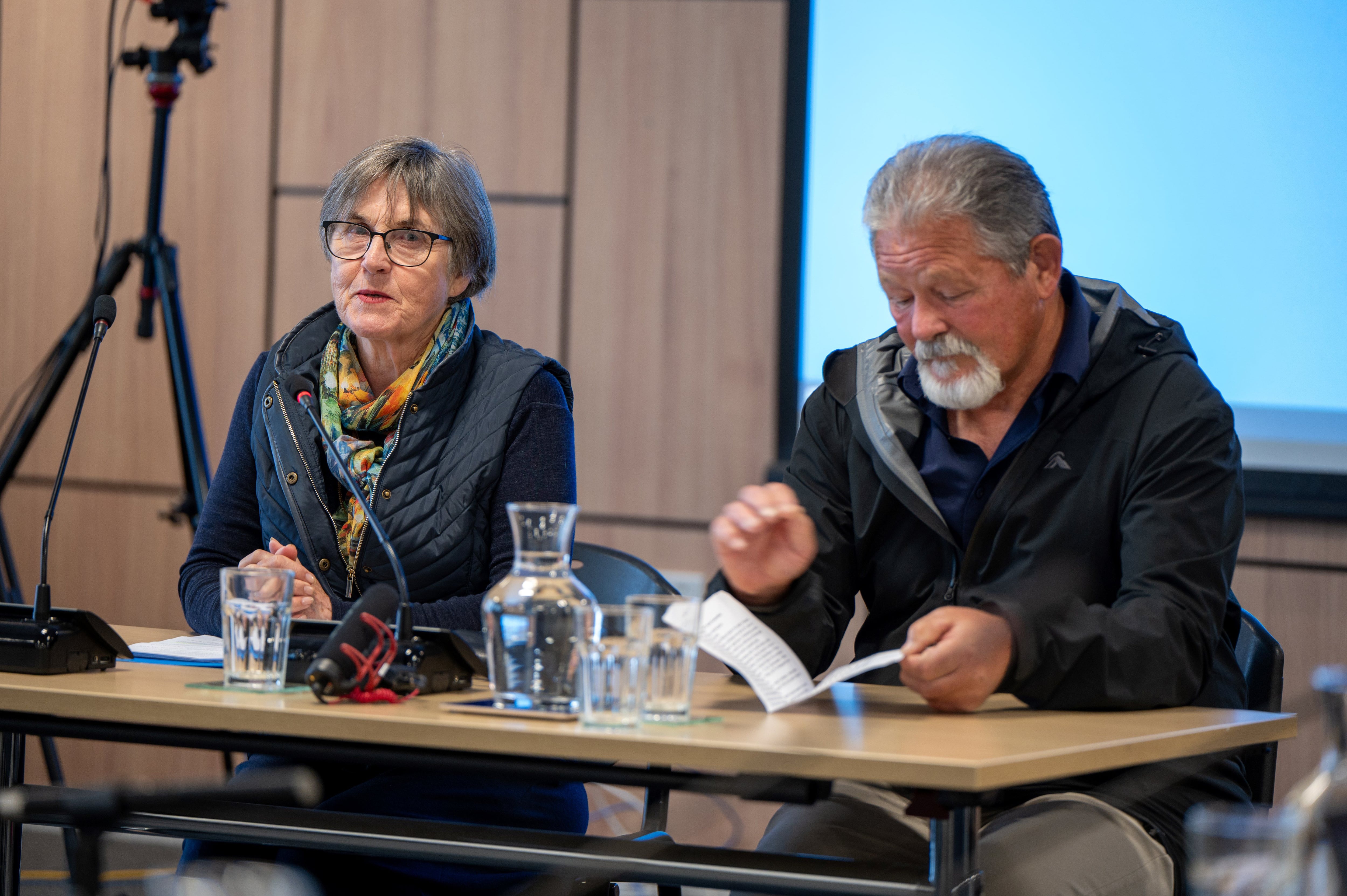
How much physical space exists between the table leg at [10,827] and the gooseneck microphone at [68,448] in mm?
161

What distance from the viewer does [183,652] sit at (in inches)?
65.8

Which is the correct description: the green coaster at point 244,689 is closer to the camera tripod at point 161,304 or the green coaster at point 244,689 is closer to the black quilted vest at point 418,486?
the black quilted vest at point 418,486

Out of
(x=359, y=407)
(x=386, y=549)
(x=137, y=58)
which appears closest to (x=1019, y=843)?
(x=386, y=549)

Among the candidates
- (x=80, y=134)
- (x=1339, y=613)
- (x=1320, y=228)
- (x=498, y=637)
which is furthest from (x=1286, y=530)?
(x=80, y=134)

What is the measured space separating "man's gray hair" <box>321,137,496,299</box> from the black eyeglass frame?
0.01 meters

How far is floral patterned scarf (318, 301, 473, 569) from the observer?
2.05m

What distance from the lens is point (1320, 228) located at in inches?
115

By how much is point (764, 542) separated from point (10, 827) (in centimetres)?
93

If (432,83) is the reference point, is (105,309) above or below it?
below

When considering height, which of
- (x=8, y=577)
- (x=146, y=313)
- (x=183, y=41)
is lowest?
(x=8, y=577)

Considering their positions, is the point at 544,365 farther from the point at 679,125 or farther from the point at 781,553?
the point at 679,125

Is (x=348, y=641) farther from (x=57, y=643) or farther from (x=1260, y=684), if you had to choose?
(x=1260, y=684)

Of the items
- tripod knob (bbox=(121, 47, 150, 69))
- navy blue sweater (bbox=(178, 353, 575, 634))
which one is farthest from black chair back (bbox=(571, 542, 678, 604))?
tripod knob (bbox=(121, 47, 150, 69))

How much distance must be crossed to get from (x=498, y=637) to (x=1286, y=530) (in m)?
2.20
